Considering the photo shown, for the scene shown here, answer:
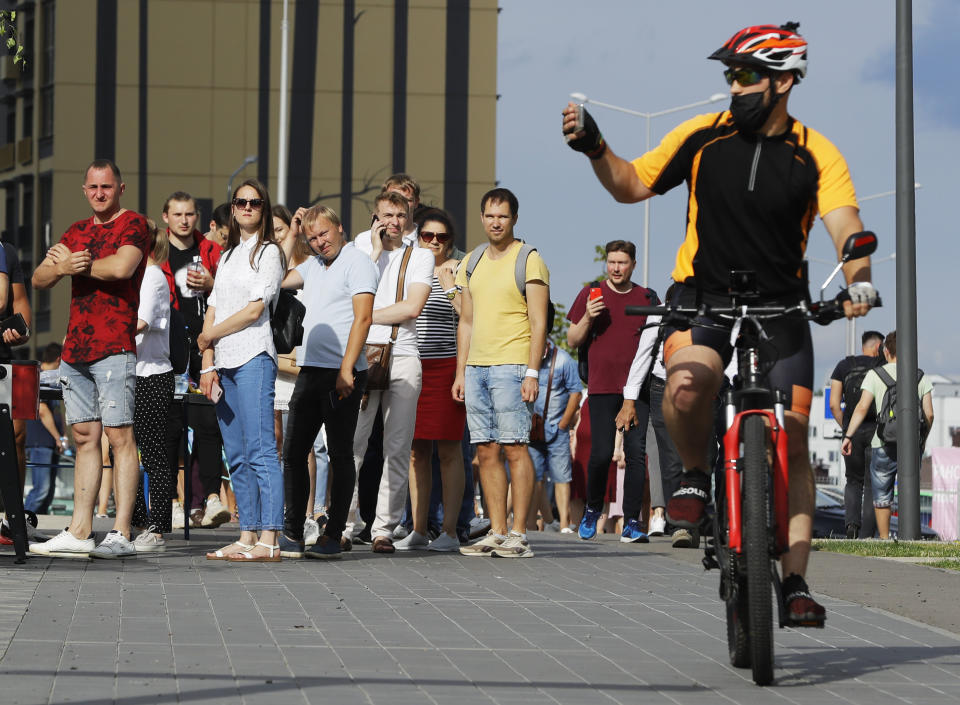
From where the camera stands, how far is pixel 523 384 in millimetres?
10305

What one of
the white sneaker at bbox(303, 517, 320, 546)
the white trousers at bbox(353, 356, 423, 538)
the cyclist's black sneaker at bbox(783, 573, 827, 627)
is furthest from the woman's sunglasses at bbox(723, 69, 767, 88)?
the white sneaker at bbox(303, 517, 320, 546)

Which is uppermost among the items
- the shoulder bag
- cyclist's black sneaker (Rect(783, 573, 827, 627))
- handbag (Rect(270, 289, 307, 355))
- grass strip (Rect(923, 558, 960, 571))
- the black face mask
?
the black face mask

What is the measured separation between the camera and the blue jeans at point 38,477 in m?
17.1

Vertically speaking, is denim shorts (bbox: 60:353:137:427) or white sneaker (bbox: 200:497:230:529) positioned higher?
denim shorts (bbox: 60:353:137:427)

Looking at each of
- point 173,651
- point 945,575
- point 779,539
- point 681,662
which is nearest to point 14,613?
point 173,651

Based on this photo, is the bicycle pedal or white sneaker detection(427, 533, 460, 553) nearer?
the bicycle pedal

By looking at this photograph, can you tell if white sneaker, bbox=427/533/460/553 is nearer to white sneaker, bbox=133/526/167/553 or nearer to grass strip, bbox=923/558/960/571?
white sneaker, bbox=133/526/167/553

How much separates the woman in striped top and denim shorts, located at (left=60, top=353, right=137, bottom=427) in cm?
215

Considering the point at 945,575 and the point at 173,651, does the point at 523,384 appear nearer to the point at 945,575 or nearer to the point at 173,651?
the point at 945,575

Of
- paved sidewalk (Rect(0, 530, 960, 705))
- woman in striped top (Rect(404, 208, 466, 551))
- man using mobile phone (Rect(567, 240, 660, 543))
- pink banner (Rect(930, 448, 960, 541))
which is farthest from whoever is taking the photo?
pink banner (Rect(930, 448, 960, 541))

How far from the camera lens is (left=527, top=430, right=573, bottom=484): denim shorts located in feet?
54.2

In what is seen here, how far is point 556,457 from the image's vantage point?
653 inches

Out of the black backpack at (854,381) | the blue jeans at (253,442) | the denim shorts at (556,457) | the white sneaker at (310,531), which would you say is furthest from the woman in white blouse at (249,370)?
the black backpack at (854,381)

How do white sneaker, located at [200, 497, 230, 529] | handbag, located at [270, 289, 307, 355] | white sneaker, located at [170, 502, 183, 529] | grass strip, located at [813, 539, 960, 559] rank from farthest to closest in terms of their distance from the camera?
white sneaker, located at [170, 502, 183, 529] < white sneaker, located at [200, 497, 230, 529] < grass strip, located at [813, 539, 960, 559] < handbag, located at [270, 289, 307, 355]
